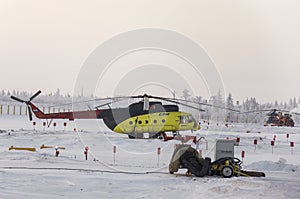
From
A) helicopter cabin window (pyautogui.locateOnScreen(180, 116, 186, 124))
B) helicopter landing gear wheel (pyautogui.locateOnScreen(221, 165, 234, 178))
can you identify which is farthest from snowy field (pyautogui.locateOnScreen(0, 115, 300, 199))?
helicopter cabin window (pyautogui.locateOnScreen(180, 116, 186, 124))

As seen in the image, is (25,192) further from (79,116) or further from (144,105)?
(79,116)

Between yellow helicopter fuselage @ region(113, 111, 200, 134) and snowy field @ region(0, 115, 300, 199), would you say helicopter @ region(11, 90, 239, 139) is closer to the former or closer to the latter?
yellow helicopter fuselage @ region(113, 111, 200, 134)

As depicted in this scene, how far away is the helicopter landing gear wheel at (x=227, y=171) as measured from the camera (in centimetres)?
1268

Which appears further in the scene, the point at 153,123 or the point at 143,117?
the point at 153,123

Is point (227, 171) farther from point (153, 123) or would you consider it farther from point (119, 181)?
point (153, 123)

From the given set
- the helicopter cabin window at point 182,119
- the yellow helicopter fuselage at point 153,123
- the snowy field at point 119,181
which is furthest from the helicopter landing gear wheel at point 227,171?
the helicopter cabin window at point 182,119

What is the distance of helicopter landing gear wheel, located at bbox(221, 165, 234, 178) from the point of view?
12680mm

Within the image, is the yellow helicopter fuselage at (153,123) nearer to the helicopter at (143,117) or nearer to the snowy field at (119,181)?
the helicopter at (143,117)

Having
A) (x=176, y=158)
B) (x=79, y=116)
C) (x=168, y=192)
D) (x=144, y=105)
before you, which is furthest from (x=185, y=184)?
(x=79, y=116)

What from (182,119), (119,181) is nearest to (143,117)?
(182,119)

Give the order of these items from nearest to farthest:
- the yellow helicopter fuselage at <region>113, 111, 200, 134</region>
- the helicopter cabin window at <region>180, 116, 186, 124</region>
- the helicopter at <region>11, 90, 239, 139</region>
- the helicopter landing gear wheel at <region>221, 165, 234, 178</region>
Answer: the helicopter landing gear wheel at <region>221, 165, 234, 178</region> < the helicopter at <region>11, 90, 239, 139</region> < the yellow helicopter fuselage at <region>113, 111, 200, 134</region> < the helicopter cabin window at <region>180, 116, 186, 124</region>

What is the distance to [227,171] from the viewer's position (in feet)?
41.8

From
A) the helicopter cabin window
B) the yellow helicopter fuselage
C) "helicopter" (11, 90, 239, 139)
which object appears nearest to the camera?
"helicopter" (11, 90, 239, 139)

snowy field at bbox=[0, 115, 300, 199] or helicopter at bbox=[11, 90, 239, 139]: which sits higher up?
helicopter at bbox=[11, 90, 239, 139]
